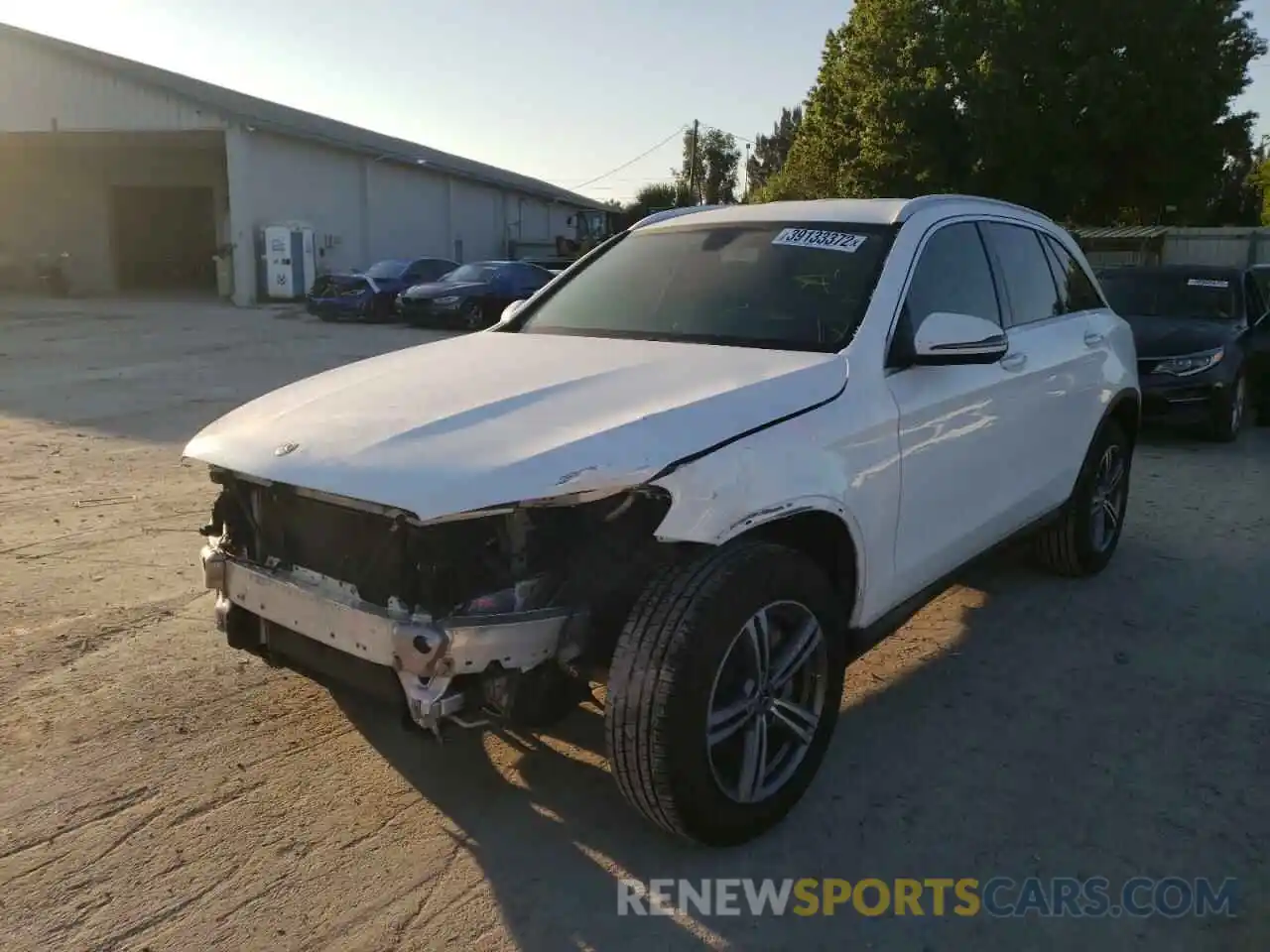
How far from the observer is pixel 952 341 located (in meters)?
3.41

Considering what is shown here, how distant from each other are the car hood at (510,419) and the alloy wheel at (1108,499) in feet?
8.78

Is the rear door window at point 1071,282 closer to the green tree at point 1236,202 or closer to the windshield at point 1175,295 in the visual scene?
the windshield at point 1175,295

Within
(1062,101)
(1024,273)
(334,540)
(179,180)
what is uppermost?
(1062,101)

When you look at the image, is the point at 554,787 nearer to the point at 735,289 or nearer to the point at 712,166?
the point at 735,289

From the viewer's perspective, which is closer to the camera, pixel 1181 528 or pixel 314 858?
pixel 314 858

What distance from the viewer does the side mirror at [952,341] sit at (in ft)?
11.2

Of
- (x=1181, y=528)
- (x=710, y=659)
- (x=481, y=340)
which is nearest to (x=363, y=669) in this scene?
(x=710, y=659)

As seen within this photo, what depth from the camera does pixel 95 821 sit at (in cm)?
311

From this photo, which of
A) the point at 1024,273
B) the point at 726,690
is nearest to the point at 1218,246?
the point at 1024,273

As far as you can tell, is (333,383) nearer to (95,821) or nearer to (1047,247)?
(95,821)

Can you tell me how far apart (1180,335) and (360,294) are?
54.6ft

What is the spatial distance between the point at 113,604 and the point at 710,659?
3.29m

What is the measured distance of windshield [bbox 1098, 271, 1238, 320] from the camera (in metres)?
10.3

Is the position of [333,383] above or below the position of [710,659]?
above
